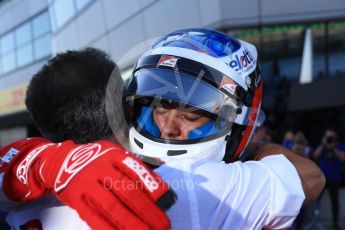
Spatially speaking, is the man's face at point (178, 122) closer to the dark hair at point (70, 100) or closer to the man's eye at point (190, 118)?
the man's eye at point (190, 118)

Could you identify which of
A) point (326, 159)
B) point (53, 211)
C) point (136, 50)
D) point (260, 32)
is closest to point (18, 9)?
point (260, 32)

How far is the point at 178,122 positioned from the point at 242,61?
358 millimetres

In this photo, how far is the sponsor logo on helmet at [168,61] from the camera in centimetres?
168

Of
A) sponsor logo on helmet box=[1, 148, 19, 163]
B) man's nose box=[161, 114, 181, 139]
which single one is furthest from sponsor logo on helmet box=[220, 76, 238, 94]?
sponsor logo on helmet box=[1, 148, 19, 163]

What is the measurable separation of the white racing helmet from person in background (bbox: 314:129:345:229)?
491 centimetres

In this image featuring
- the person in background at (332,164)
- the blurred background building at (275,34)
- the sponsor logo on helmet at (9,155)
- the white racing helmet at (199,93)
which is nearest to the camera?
the sponsor logo on helmet at (9,155)

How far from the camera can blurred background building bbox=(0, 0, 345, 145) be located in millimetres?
7711

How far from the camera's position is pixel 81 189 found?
3.10 feet

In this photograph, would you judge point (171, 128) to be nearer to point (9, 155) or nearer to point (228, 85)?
point (228, 85)

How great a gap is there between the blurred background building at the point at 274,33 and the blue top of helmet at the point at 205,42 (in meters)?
4.69

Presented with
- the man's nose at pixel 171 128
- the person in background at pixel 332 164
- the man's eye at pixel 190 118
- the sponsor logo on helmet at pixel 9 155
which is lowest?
the person in background at pixel 332 164

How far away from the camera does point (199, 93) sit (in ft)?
5.38

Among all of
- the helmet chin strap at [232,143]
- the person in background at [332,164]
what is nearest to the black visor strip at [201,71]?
the helmet chin strap at [232,143]

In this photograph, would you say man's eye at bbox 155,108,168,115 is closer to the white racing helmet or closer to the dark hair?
the white racing helmet
